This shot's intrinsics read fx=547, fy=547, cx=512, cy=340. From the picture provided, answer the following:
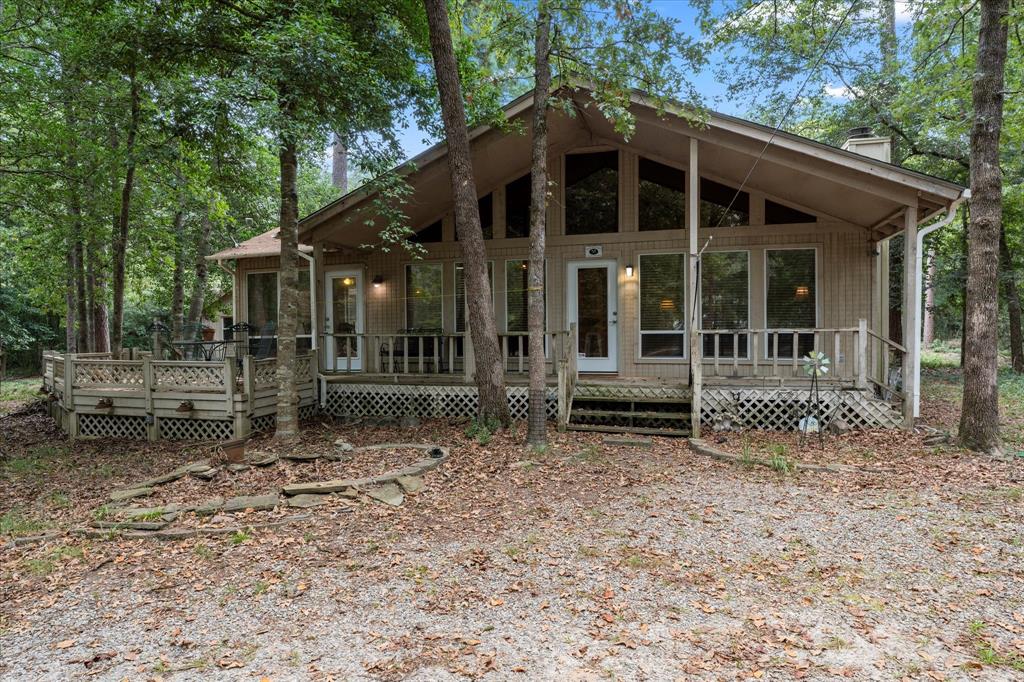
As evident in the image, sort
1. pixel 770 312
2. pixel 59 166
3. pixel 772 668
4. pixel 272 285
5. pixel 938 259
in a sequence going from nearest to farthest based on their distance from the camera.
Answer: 1. pixel 772 668
2. pixel 770 312
3. pixel 59 166
4. pixel 272 285
5. pixel 938 259

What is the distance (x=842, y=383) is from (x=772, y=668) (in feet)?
19.8

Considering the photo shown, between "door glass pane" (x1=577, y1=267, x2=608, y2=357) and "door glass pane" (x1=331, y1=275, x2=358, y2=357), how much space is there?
4.51 m

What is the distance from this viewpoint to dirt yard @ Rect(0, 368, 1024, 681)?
258cm

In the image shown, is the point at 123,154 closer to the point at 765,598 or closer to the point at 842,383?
the point at 765,598

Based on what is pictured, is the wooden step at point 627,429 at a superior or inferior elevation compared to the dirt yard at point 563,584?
superior

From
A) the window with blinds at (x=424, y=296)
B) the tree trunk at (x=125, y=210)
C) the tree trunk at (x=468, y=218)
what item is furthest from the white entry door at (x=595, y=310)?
the tree trunk at (x=125, y=210)

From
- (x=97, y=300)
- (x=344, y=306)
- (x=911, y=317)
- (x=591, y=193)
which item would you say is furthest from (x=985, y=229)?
(x=97, y=300)

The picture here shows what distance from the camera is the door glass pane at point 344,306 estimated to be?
10898 millimetres

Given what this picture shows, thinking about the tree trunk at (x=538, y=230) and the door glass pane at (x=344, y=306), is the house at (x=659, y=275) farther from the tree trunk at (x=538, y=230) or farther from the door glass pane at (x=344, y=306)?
the tree trunk at (x=538, y=230)

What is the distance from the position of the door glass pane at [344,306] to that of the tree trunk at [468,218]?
4505mm

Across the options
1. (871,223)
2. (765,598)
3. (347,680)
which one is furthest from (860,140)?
(347,680)

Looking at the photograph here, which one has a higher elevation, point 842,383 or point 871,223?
point 871,223

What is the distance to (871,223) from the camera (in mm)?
8094

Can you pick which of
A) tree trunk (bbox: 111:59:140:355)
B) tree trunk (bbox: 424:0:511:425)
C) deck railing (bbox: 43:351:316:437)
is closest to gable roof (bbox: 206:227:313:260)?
tree trunk (bbox: 111:59:140:355)
